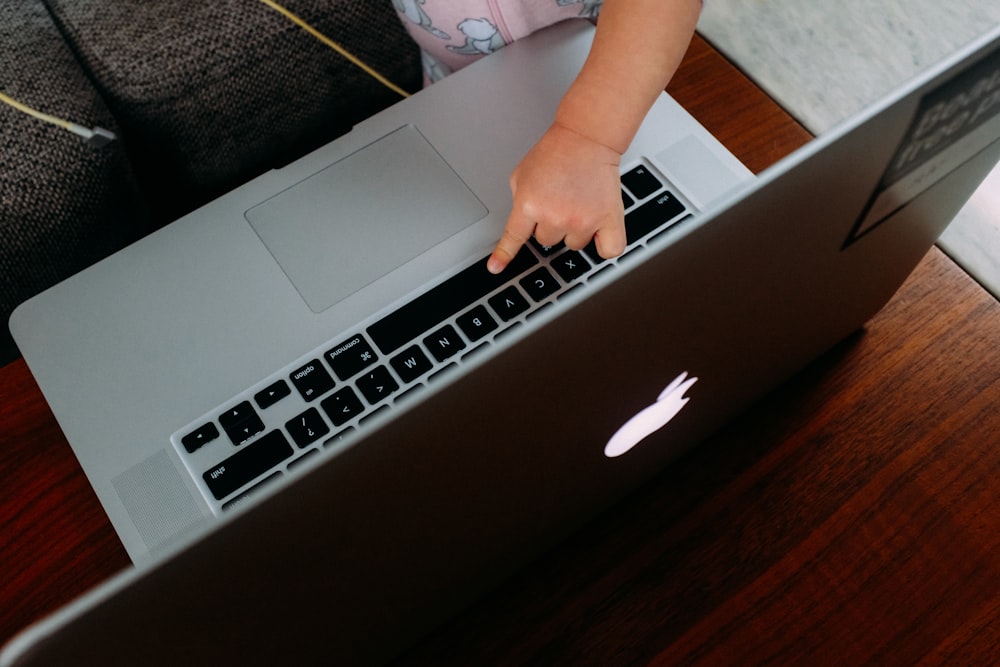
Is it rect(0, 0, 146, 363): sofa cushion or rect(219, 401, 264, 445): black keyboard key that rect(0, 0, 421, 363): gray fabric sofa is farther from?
rect(219, 401, 264, 445): black keyboard key

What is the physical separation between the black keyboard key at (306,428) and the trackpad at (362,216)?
0.08 m

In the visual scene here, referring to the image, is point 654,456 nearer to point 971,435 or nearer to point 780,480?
point 780,480

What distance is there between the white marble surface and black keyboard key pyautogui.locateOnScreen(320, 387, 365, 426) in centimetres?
50

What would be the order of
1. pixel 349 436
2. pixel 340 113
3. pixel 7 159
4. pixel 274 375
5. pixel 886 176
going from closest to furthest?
1. pixel 349 436
2. pixel 886 176
3. pixel 274 375
4. pixel 7 159
5. pixel 340 113

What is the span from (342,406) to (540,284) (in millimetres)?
141

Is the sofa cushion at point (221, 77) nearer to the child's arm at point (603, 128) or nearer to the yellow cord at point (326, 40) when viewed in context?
the yellow cord at point (326, 40)

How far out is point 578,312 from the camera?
0.23 m

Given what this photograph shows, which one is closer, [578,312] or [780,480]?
[578,312]

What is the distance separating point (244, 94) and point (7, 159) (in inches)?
8.5

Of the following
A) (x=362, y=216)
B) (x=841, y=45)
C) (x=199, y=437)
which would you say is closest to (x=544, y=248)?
(x=362, y=216)

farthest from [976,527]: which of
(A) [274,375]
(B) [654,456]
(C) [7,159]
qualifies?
(C) [7,159]

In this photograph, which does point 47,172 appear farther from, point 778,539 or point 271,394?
point 778,539

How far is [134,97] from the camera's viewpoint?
71 centimetres

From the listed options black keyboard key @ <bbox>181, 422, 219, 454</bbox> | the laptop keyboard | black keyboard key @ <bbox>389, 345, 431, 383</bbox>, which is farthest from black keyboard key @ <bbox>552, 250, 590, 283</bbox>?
black keyboard key @ <bbox>181, 422, 219, 454</bbox>
